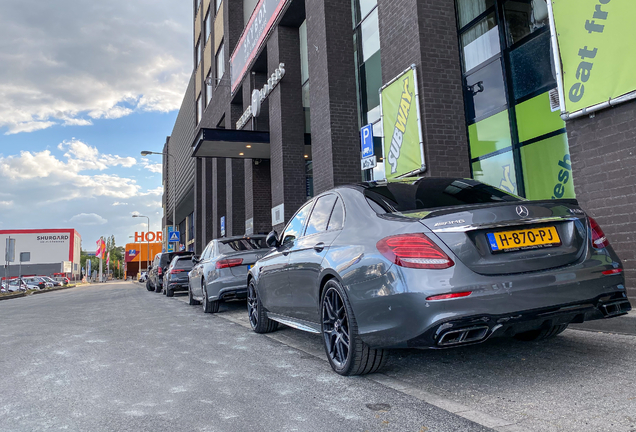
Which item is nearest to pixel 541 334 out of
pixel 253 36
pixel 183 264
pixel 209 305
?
pixel 209 305

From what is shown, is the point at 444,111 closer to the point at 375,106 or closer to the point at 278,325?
the point at 375,106

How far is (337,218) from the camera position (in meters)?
4.27

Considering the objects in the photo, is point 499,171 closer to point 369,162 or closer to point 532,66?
point 532,66

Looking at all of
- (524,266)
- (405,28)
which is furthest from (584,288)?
(405,28)

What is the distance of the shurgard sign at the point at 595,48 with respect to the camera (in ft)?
19.0

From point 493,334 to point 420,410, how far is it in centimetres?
65

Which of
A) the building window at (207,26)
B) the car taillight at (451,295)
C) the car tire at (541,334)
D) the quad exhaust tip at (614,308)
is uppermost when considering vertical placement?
the building window at (207,26)

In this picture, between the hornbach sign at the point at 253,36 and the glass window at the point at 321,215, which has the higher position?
the hornbach sign at the point at 253,36

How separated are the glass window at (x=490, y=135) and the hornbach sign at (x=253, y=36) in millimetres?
9288

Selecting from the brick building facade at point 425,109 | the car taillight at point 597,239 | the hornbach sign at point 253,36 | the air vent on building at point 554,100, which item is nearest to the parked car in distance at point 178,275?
the brick building facade at point 425,109

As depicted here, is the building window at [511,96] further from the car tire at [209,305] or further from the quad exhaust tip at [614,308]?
the car tire at [209,305]

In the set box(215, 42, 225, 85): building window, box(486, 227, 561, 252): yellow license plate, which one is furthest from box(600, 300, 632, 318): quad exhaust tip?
box(215, 42, 225, 85): building window

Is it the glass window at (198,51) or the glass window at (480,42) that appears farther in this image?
the glass window at (198,51)

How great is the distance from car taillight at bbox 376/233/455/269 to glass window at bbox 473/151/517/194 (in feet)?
23.9
